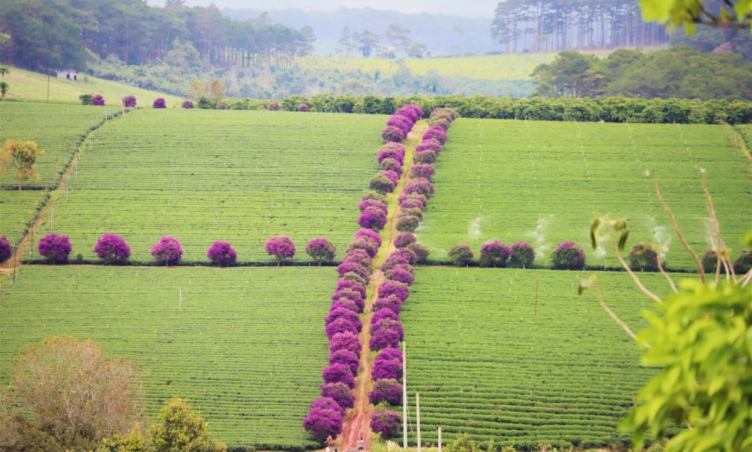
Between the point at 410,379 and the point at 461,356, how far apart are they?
4.20 metres

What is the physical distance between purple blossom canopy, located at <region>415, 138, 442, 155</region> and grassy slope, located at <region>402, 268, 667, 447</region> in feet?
70.6

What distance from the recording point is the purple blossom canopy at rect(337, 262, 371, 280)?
59.4 meters

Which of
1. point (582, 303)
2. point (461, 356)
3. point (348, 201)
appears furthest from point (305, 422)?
point (348, 201)

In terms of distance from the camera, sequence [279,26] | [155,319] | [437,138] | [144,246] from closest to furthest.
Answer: [155,319] < [144,246] < [437,138] < [279,26]

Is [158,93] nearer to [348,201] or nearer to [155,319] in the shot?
[348,201]

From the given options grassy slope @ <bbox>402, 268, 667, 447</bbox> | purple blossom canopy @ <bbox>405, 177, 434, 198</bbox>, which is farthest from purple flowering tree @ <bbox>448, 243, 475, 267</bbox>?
purple blossom canopy @ <bbox>405, 177, 434, 198</bbox>

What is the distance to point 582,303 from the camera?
5828cm

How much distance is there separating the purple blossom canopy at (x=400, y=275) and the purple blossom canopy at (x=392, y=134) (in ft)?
93.2

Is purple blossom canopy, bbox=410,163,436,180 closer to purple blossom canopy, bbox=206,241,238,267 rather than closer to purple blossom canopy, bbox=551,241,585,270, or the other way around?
purple blossom canopy, bbox=551,241,585,270

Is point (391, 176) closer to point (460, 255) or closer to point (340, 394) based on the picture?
point (460, 255)

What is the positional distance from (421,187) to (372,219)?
7.43 metres

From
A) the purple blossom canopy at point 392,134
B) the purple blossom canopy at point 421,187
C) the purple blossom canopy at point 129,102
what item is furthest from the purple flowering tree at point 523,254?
the purple blossom canopy at point 129,102

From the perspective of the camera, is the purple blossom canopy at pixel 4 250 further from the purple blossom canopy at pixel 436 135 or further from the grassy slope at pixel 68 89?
the purple blossom canopy at pixel 436 135

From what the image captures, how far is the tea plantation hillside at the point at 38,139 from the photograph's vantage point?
71.1 meters
